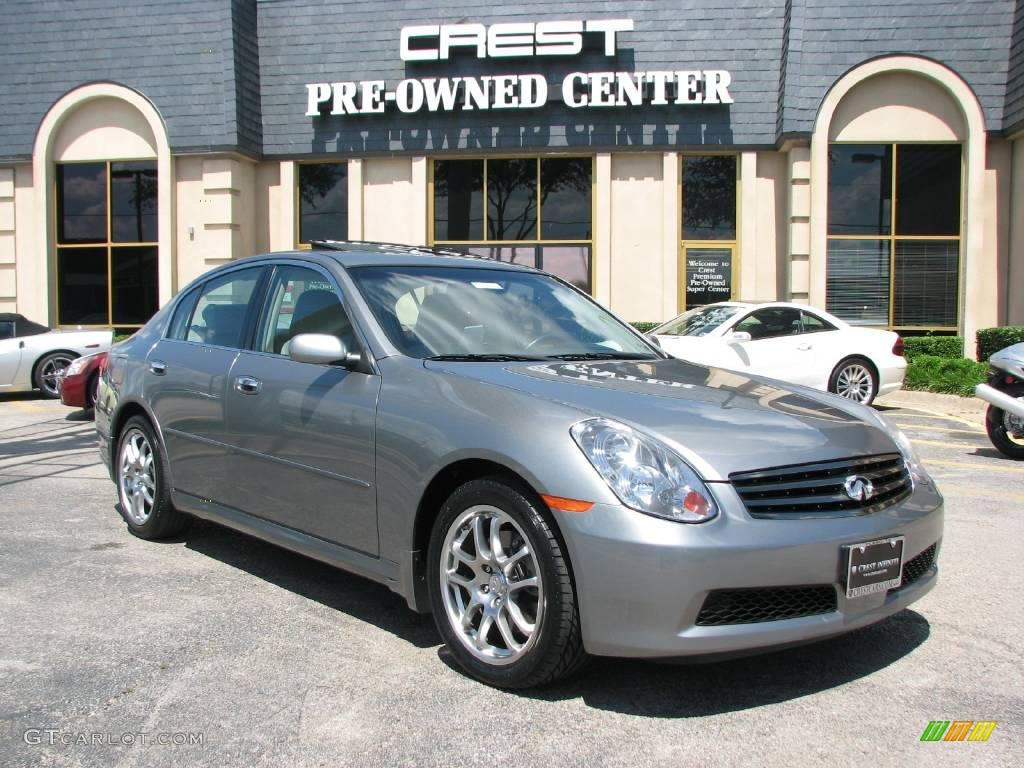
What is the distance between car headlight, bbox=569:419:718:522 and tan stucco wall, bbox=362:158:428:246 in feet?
49.5

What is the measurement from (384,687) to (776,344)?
8.87 m

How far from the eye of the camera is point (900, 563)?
3234mm

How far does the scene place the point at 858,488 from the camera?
320 cm

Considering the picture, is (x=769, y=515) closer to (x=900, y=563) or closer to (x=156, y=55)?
(x=900, y=563)

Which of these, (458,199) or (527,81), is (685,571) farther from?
(458,199)

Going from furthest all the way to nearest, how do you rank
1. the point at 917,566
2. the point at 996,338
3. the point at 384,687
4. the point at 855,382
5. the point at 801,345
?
the point at 996,338, the point at 855,382, the point at 801,345, the point at 917,566, the point at 384,687

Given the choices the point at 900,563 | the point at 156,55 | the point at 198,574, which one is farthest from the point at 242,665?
the point at 156,55

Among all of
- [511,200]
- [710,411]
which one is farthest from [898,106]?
[710,411]

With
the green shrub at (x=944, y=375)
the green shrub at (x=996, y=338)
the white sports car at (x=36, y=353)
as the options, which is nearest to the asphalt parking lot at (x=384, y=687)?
the green shrub at (x=944, y=375)

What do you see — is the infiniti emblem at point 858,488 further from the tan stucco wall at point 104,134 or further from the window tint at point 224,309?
the tan stucco wall at point 104,134

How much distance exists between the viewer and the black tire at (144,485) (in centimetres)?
518

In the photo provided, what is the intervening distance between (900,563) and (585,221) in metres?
14.8

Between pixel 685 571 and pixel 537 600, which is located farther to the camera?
pixel 537 600

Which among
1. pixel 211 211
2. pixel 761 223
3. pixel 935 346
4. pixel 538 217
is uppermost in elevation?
pixel 211 211
